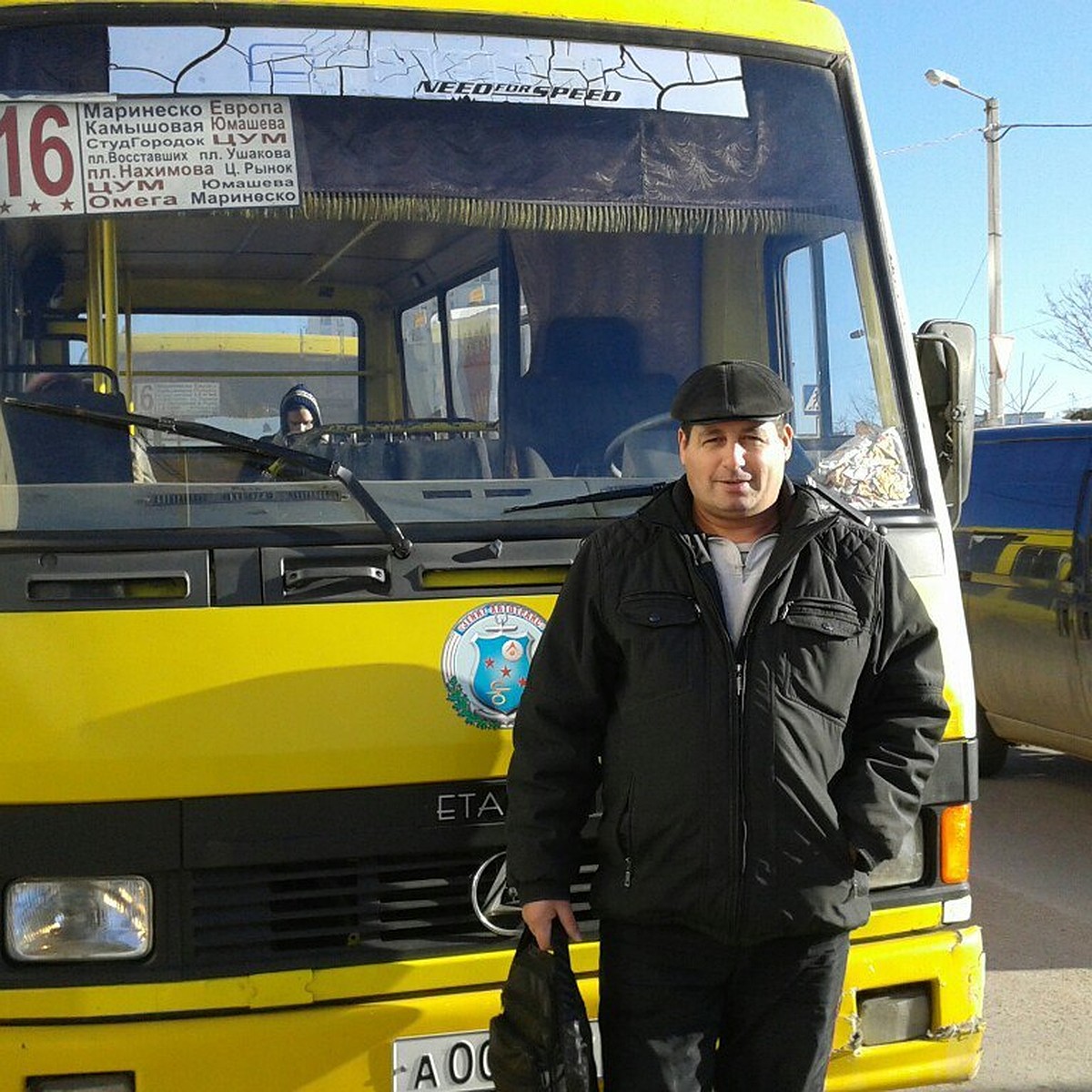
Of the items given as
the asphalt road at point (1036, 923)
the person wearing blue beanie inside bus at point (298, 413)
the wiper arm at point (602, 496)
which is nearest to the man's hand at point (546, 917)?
the wiper arm at point (602, 496)

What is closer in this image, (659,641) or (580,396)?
(659,641)

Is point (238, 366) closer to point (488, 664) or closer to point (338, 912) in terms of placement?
point (488, 664)

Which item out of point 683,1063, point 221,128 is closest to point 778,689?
point 683,1063

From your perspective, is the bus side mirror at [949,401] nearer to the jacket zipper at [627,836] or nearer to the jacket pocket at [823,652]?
the jacket pocket at [823,652]

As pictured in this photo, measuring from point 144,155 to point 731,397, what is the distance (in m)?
1.38

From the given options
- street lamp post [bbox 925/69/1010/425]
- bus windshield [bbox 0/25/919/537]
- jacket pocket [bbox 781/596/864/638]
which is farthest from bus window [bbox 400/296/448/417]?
street lamp post [bbox 925/69/1010/425]

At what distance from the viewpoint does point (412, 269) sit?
12.3ft

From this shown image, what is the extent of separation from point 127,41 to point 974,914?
454 centimetres

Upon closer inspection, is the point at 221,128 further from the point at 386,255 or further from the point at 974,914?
the point at 974,914

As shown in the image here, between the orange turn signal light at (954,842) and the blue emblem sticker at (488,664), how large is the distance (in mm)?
1002

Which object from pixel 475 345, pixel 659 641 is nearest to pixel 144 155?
pixel 475 345

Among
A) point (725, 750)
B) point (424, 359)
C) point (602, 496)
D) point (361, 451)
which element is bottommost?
point (725, 750)

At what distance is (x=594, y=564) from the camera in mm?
2930

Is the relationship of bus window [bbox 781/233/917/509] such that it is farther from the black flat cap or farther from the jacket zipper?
the jacket zipper
